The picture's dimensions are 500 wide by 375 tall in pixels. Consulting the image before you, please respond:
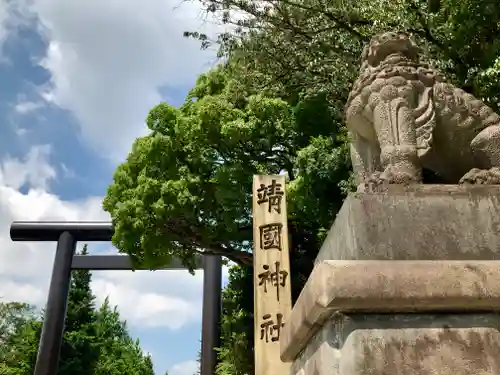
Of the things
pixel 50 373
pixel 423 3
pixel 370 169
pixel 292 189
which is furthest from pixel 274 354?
pixel 50 373

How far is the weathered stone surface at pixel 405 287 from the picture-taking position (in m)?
1.57

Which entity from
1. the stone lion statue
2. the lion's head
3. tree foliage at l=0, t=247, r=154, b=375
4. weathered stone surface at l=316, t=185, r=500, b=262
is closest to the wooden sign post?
the stone lion statue

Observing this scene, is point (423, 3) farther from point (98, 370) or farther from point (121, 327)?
point (121, 327)

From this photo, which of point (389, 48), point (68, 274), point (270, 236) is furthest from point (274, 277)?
point (68, 274)

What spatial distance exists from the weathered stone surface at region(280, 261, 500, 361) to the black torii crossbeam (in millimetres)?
9799

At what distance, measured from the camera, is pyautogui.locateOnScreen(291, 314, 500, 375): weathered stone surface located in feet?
4.99

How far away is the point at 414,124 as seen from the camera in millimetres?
2301

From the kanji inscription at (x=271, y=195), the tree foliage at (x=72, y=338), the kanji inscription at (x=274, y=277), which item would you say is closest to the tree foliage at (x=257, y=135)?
the kanji inscription at (x=271, y=195)

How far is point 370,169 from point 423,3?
231 inches

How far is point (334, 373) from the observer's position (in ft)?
5.19

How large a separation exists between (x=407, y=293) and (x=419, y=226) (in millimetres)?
313

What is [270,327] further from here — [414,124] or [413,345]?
[413,345]

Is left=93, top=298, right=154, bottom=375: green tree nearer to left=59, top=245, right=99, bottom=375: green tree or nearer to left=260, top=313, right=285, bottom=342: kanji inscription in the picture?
left=59, top=245, right=99, bottom=375: green tree

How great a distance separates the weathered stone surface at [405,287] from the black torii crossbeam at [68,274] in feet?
32.1
